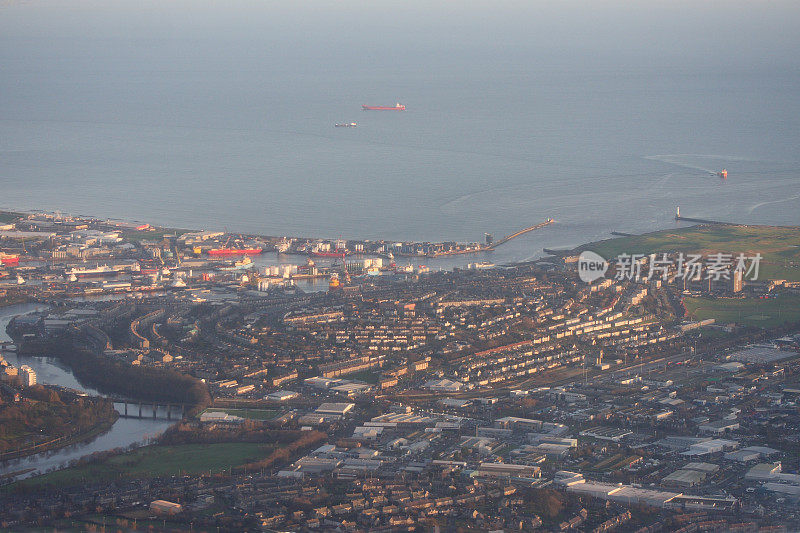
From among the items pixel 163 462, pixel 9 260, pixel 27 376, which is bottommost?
pixel 163 462

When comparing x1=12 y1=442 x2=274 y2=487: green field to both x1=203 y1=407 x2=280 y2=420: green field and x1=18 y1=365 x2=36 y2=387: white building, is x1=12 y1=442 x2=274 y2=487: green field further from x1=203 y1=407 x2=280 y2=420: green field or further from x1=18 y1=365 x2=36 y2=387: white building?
x1=18 y1=365 x2=36 y2=387: white building

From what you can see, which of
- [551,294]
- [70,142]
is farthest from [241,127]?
[551,294]

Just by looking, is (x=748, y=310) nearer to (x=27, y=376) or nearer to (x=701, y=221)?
(x=701, y=221)

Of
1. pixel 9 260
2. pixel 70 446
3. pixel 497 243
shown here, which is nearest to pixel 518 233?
pixel 497 243

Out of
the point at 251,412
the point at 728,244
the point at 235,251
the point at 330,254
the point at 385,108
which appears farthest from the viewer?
the point at 385,108

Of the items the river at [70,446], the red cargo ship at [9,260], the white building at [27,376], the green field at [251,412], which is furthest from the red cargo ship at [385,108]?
the green field at [251,412]

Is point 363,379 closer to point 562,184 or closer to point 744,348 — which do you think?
point 744,348

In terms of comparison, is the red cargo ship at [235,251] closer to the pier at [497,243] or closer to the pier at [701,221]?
the pier at [497,243]
